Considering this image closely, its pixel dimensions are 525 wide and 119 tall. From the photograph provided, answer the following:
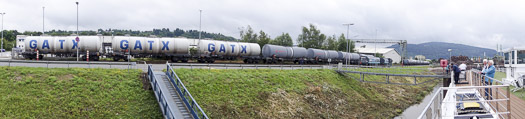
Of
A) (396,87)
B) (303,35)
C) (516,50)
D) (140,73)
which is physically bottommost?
(396,87)

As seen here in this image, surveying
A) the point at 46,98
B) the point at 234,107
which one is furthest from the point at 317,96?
the point at 46,98

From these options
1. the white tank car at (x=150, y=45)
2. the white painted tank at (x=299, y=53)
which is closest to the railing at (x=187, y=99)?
the white tank car at (x=150, y=45)

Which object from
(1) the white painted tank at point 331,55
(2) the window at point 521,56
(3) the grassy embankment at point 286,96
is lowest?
(3) the grassy embankment at point 286,96

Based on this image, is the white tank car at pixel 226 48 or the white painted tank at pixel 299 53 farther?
the white painted tank at pixel 299 53

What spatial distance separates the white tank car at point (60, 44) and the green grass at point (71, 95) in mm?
13657

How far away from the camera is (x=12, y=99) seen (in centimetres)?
1398

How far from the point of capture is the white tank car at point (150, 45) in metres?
32.1

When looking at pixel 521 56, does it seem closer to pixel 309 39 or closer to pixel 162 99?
pixel 162 99

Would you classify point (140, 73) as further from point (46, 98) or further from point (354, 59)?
point (354, 59)

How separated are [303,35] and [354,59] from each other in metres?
24.2

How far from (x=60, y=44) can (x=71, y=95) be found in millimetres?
19116

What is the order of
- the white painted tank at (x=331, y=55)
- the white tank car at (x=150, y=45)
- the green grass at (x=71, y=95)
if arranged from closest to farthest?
the green grass at (x=71, y=95)
the white tank car at (x=150, y=45)
the white painted tank at (x=331, y=55)

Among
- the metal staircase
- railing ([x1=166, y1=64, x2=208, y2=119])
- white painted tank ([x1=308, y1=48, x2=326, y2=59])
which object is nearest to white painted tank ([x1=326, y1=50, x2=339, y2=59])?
white painted tank ([x1=308, y1=48, x2=326, y2=59])

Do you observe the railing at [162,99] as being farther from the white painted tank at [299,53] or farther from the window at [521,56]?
the white painted tank at [299,53]
